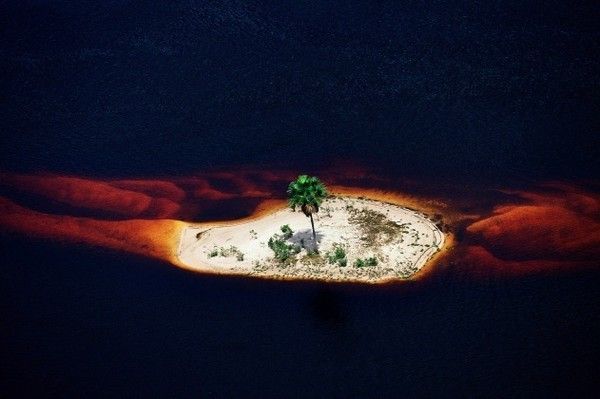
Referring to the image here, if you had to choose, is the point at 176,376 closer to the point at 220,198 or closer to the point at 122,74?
the point at 220,198

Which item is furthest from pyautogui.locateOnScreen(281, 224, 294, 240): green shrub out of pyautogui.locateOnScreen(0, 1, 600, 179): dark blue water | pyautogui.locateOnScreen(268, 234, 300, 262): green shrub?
pyautogui.locateOnScreen(0, 1, 600, 179): dark blue water

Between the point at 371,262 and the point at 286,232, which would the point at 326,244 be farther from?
the point at 371,262

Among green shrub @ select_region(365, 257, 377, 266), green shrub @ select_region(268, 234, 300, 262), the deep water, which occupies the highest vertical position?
green shrub @ select_region(268, 234, 300, 262)

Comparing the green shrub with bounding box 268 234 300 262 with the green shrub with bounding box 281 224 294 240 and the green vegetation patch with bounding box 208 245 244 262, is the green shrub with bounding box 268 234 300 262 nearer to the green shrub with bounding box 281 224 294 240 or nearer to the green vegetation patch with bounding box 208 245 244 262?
the green shrub with bounding box 281 224 294 240

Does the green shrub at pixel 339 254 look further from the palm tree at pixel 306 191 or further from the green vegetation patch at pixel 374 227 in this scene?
the palm tree at pixel 306 191

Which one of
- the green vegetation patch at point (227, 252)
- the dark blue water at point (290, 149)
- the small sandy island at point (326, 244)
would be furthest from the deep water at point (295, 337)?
the green vegetation patch at point (227, 252)

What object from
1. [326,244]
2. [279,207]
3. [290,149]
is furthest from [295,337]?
[290,149]

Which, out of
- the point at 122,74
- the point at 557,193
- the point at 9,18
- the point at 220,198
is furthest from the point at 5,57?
the point at 557,193
